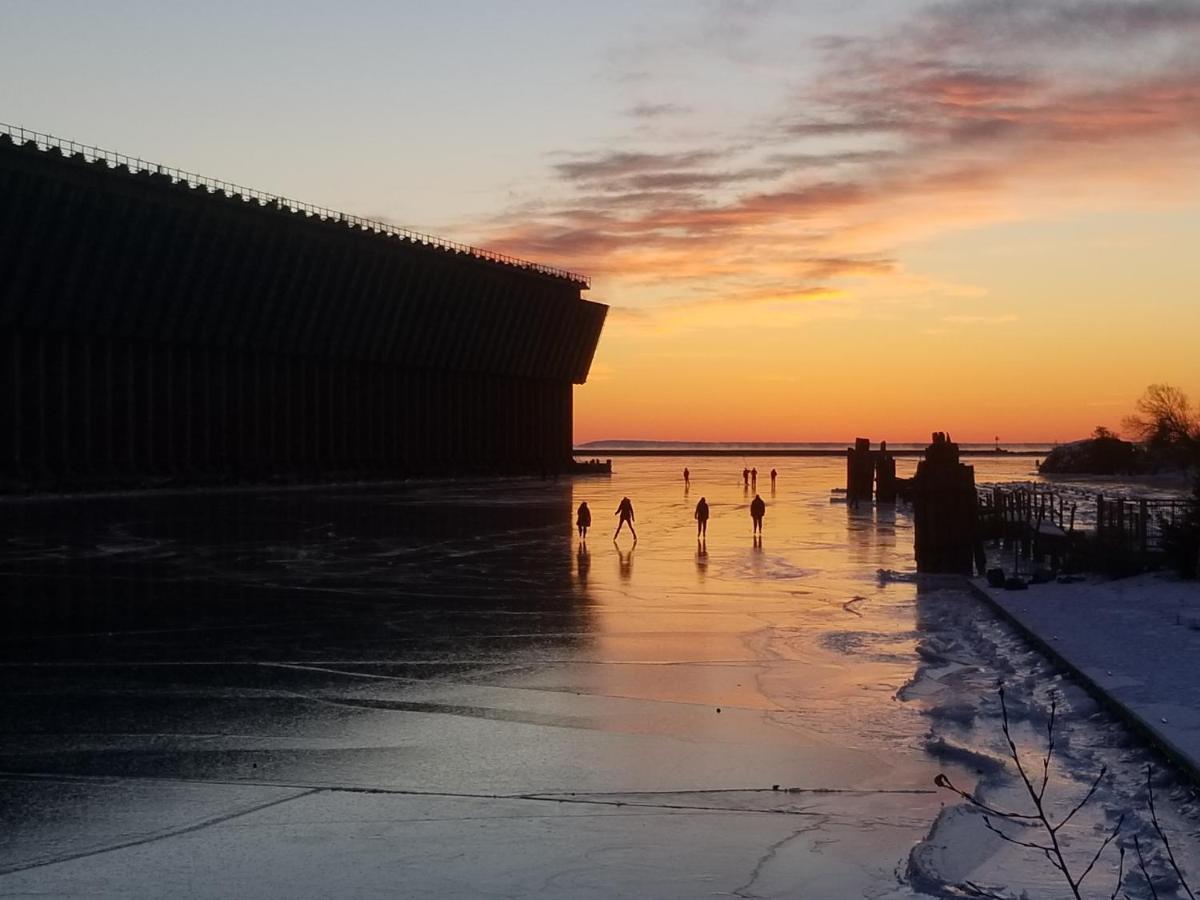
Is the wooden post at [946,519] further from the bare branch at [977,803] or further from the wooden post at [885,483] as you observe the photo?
the wooden post at [885,483]

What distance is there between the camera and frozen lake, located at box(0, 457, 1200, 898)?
6781 millimetres

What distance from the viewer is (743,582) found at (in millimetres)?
22031

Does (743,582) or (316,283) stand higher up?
(316,283)

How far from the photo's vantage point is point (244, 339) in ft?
263

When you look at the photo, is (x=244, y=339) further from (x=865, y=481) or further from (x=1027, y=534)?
(x=1027, y=534)

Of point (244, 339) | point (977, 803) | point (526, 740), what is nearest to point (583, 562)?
point (526, 740)

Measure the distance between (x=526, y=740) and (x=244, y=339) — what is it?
2920 inches

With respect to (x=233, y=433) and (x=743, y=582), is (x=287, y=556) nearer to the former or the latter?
(x=743, y=582)

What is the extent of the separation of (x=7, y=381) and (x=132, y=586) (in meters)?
47.9

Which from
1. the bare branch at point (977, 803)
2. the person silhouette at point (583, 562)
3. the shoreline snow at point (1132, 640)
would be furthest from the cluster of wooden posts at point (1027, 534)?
the bare branch at point (977, 803)

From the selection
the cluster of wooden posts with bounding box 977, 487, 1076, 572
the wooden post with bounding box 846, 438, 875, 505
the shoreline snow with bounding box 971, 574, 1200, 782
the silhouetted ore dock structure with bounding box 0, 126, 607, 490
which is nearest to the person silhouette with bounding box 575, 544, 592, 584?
the shoreline snow with bounding box 971, 574, 1200, 782

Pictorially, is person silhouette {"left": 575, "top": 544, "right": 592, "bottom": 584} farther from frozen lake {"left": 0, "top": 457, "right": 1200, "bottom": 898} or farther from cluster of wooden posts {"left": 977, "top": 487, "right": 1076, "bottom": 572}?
cluster of wooden posts {"left": 977, "top": 487, "right": 1076, "bottom": 572}

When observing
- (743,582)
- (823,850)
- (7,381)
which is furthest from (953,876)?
(7,381)

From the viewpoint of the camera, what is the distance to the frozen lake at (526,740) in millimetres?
6781
